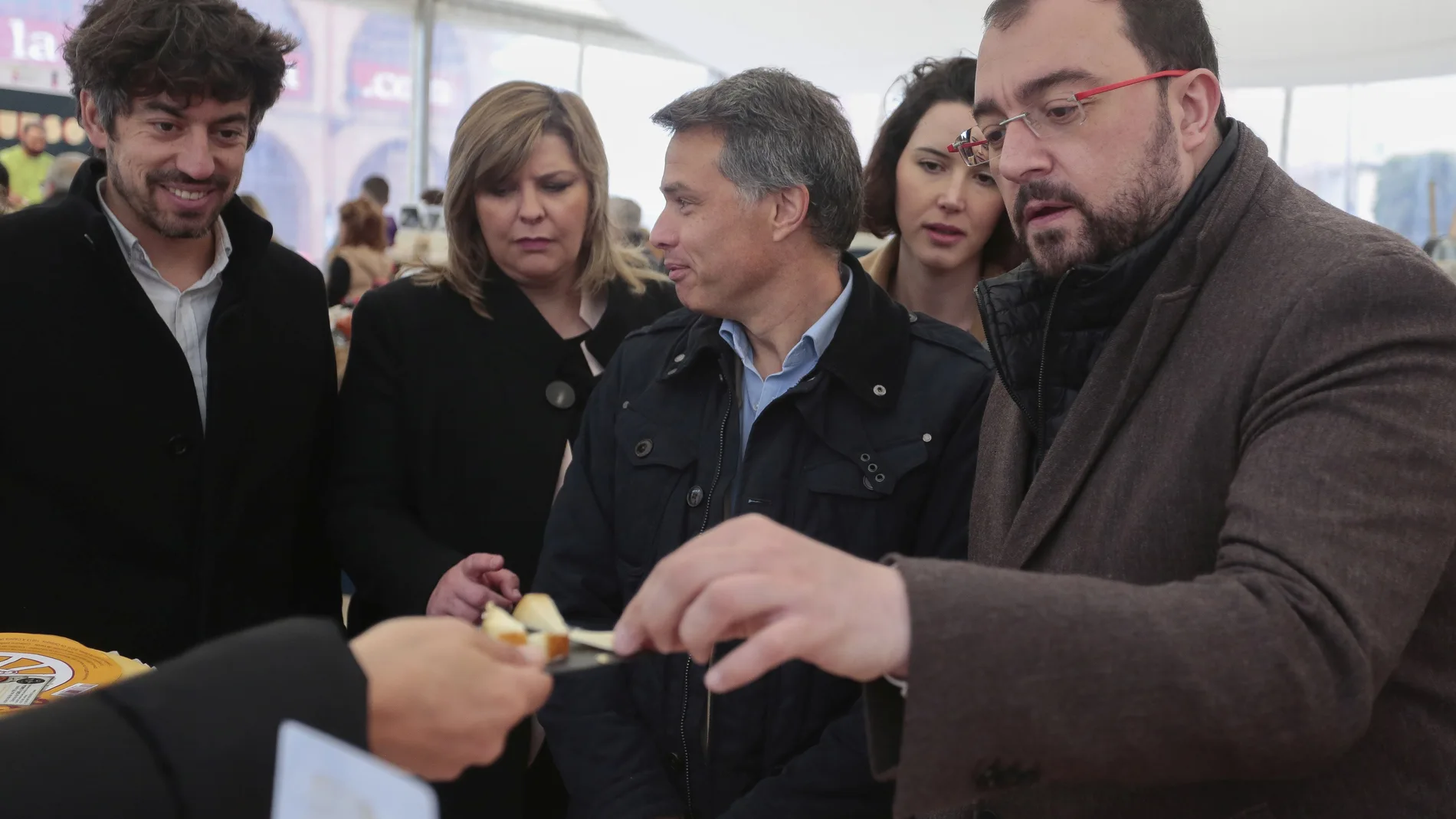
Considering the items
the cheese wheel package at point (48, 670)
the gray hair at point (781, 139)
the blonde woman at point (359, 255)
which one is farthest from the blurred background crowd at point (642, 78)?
the cheese wheel package at point (48, 670)

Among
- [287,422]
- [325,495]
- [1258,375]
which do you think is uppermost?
[1258,375]

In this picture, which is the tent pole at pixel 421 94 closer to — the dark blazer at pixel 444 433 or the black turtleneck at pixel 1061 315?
the dark blazer at pixel 444 433

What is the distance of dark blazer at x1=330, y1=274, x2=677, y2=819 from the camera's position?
2758mm

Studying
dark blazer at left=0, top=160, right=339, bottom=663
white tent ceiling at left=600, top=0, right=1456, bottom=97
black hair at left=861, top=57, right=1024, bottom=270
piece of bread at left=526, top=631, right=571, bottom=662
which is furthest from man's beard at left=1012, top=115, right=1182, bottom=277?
white tent ceiling at left=600, top=0, right=1456, bottom=97

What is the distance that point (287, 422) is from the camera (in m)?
2.81

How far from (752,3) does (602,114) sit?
2427 millimetres

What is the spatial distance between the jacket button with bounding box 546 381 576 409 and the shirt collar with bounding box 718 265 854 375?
624 millimetres

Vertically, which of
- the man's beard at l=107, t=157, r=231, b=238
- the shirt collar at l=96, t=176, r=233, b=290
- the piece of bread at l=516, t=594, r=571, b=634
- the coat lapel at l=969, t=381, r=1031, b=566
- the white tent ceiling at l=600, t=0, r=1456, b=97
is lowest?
the piece of bread at l=516, t=594, r=571, b=634

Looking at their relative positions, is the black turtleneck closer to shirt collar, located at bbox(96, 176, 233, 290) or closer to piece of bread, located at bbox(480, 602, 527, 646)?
piece of bread, located at bbox(480, 602, 527, 646)

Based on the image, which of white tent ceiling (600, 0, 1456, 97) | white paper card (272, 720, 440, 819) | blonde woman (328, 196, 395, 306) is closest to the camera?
white paper card (272, 720, 440, 819)

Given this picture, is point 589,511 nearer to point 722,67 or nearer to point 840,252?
point 840,252

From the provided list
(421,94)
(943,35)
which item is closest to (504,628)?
(421,94)

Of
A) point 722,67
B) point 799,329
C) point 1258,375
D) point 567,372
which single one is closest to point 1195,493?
point 1258,375

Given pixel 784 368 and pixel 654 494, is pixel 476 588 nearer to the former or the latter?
pixel 654 494
